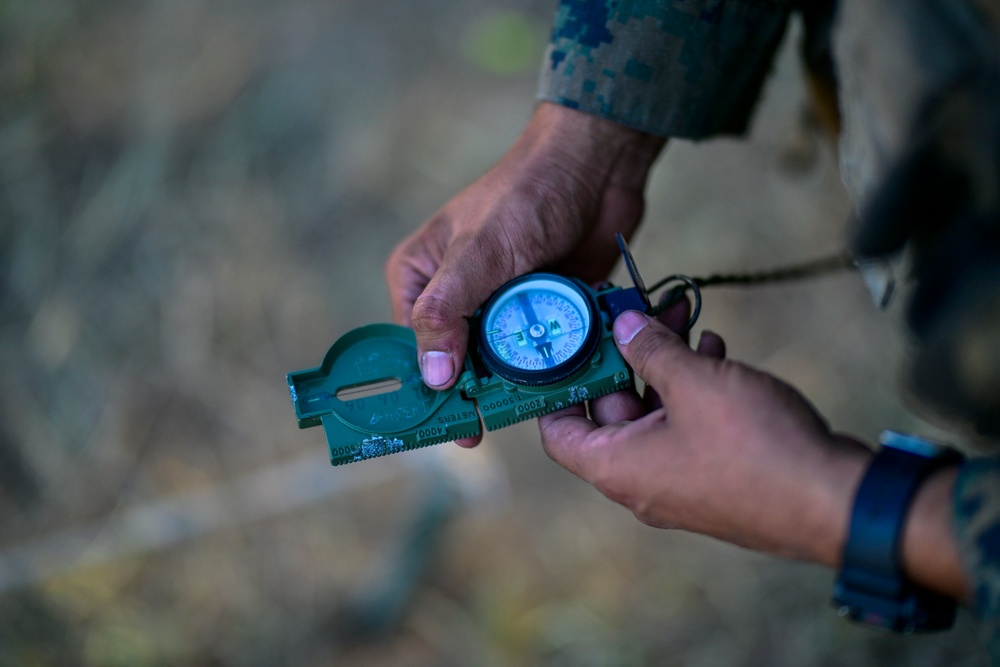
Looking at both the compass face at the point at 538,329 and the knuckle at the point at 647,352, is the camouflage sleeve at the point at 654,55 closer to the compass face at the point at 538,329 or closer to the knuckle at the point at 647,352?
the compass face at the point at 538,329

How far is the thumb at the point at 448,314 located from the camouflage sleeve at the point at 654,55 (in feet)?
1.58

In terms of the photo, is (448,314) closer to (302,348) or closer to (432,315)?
(432,315)

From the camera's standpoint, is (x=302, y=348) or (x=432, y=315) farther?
(x=302, y=348)

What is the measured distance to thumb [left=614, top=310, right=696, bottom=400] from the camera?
1451 mm

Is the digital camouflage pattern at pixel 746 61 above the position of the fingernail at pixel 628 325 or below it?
above

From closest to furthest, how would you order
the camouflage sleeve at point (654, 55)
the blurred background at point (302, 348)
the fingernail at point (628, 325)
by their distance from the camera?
the fingernail at point (628, 325)
the camouflage sleeve at point (654, 55)
the blurred background at point (302, 348)

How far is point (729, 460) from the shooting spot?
4.29ft

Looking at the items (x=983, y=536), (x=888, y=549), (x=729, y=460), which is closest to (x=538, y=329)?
(x=729, y=460)

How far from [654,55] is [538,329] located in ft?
2.23

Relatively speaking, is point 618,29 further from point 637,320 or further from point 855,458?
point 855,458

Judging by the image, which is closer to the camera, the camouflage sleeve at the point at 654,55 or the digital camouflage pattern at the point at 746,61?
the digital camouflage pattern at the point at 746,61

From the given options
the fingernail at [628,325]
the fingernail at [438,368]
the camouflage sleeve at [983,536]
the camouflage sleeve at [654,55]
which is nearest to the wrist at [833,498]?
the camouflage sleeve at [983,536]

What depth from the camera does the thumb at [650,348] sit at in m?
1.45

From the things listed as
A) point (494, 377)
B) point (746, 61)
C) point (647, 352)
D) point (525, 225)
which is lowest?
point (494, 377)
